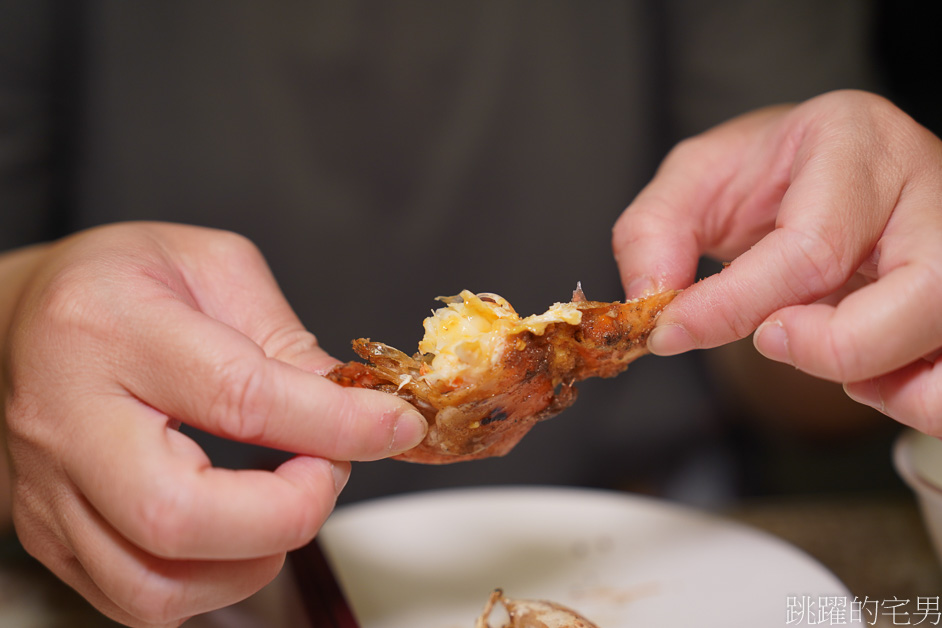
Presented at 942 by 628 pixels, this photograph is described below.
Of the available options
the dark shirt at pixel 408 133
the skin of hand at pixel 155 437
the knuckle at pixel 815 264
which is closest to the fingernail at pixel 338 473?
the skin of hand at pixel 155 437

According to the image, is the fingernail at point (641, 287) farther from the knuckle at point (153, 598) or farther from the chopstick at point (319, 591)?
the knuckle at point (153, 598)

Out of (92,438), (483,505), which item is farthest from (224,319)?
(483,505)

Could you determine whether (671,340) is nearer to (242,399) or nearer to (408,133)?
(242,399)

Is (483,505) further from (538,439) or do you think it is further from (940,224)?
(940,224)

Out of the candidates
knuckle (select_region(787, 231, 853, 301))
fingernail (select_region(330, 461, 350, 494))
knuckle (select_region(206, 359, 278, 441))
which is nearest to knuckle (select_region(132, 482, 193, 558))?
knuckle (select_region(206, 359, 278, 441))

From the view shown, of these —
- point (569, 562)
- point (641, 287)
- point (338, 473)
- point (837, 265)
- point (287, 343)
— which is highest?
point (837, 265)

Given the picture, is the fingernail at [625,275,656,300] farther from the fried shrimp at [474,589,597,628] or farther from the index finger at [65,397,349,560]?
the index finger at [65,397,349,560]

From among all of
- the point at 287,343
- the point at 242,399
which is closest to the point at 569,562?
the point at 287,343
